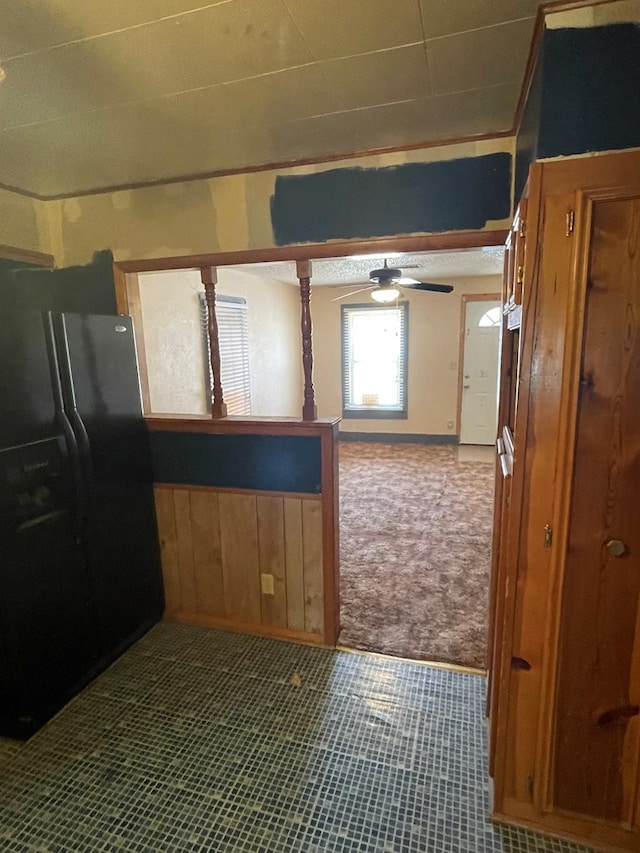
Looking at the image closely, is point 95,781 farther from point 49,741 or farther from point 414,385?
point 414,385

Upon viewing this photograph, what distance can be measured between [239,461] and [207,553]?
1.94ft

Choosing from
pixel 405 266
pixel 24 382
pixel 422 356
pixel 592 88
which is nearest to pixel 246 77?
pixel 592 88

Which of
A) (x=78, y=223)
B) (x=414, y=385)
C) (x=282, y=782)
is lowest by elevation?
(x=282, y=782)

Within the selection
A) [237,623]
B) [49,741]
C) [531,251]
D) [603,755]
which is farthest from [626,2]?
[49,741]

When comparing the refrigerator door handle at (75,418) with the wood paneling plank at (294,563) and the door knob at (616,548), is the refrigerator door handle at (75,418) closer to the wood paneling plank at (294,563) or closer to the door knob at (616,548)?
the wood paneling plank at (294,563)

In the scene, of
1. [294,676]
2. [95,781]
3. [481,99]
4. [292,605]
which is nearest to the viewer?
[481,99]

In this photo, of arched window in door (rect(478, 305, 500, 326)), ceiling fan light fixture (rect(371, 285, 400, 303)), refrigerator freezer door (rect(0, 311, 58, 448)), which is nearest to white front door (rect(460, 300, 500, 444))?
arched window in door (rect(478, 305, 500, 326))

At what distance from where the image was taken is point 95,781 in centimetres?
175

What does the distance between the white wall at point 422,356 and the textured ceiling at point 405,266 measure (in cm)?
33

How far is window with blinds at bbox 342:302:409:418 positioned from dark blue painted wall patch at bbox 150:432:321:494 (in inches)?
181

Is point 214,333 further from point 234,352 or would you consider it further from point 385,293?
point 385,293

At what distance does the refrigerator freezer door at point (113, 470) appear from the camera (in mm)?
2180

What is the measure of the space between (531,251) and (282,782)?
1.98 metres

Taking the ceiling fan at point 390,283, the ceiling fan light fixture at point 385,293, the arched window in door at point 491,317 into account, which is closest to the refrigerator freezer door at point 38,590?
the ceiling fan at point 390,283
